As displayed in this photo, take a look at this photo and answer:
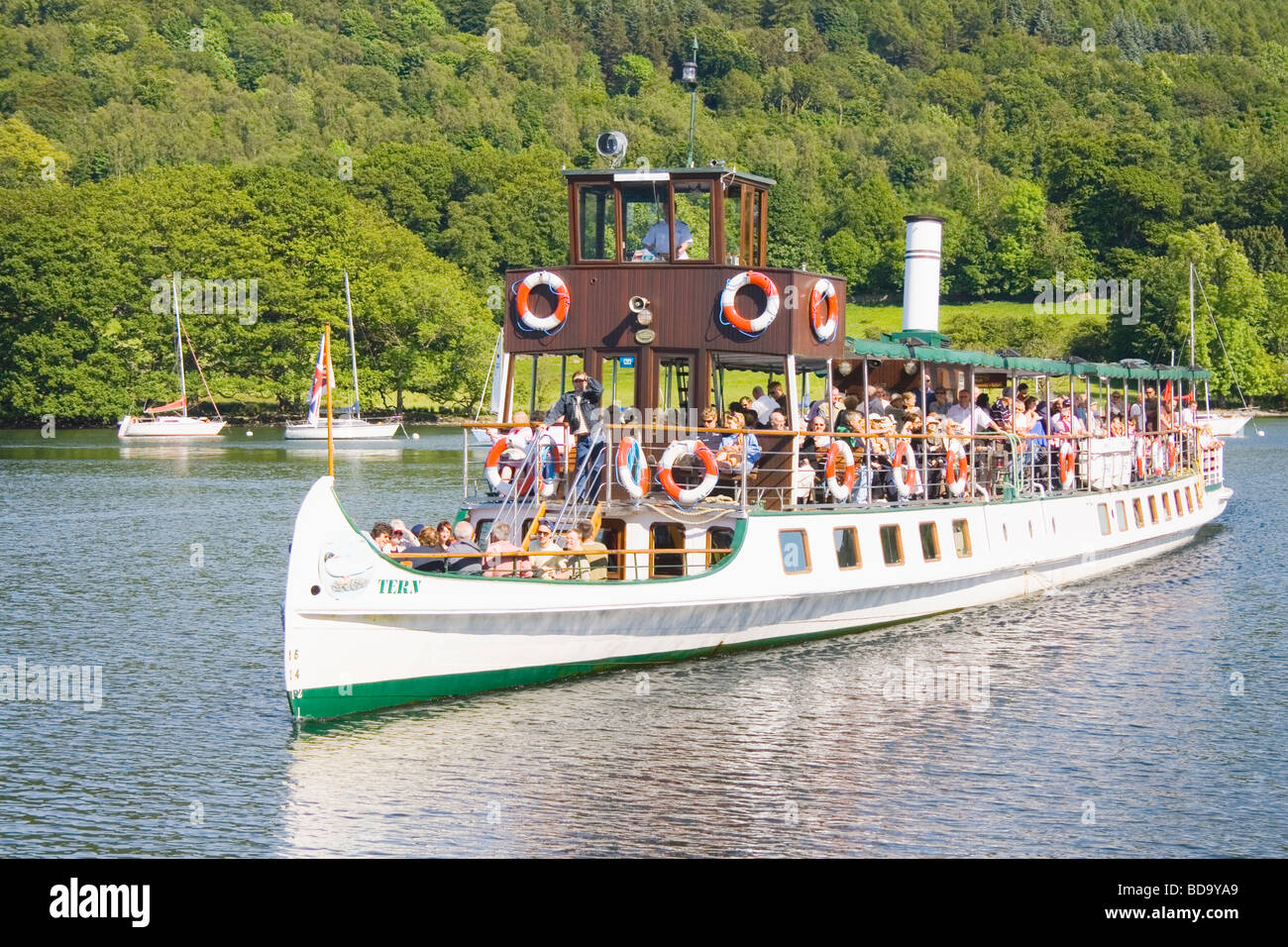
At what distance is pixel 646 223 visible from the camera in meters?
31.4

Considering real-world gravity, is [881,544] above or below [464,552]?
below

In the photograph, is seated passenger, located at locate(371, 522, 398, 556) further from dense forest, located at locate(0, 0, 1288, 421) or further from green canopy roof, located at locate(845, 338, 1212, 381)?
dense forest, located at locate(0, 0, 1288, 421)

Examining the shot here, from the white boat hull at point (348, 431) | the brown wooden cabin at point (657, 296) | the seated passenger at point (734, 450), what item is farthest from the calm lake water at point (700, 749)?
the white boat hull at point (348, 431)

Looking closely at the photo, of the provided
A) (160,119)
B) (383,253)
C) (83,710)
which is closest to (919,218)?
(83,710)

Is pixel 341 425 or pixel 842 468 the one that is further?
pixel 341 425

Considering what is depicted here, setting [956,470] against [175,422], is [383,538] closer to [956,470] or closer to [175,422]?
[956,470]

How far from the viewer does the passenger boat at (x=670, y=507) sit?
80.3ft

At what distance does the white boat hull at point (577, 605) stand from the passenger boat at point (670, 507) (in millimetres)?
40

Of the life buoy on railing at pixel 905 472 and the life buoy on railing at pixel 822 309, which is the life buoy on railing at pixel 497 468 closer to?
the life buoy on railing at pixel 822 309

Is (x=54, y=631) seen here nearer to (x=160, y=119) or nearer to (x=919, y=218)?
(x=919, y=218)

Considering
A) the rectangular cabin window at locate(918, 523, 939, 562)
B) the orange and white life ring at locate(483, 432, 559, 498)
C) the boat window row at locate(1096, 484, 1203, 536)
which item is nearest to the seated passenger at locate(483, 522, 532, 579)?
the orange and white life ring at locate(483, 432, 559, 498)

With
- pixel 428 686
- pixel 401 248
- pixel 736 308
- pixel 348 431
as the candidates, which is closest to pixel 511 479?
pixel 736 308

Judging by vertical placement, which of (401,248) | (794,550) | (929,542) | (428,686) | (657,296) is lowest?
(428,686)

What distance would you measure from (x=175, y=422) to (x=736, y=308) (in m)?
92.4
